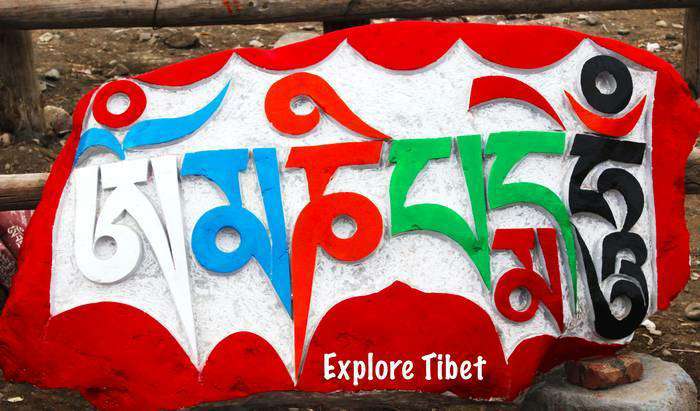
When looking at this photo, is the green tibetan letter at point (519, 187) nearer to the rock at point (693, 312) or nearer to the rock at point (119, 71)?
the rock at point (693, 312)

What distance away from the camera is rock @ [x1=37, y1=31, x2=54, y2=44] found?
6.07 meters

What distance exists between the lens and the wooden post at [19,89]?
4656mm

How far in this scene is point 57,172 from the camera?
3184 millimetres

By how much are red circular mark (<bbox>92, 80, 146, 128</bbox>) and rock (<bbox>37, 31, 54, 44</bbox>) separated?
3074 mm

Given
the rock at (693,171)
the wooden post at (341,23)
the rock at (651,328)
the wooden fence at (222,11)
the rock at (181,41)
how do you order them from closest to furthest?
the rock at (693,171)
the wooden fence at (222,11)
the wooden post at (341,23)
the rock at (651,328)
the rock at (181,41)

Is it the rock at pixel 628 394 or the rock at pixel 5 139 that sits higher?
the rock at pixel 5 139

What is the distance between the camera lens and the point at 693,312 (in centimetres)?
411

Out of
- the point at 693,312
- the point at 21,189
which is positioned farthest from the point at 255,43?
the point at 693,312

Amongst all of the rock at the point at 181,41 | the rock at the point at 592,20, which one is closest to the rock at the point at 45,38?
the rock at the point at 181,41

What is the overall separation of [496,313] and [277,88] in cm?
95

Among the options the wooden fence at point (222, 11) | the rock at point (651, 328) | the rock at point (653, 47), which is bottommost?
the rock at point (651, 328)

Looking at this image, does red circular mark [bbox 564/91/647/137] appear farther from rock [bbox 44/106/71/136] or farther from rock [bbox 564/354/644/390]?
rock [bbox 44/106/71/136]

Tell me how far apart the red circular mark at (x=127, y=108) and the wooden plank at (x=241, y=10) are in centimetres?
57

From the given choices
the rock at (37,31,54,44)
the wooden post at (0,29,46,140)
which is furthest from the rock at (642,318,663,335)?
the rock at (37,31,54,44)
